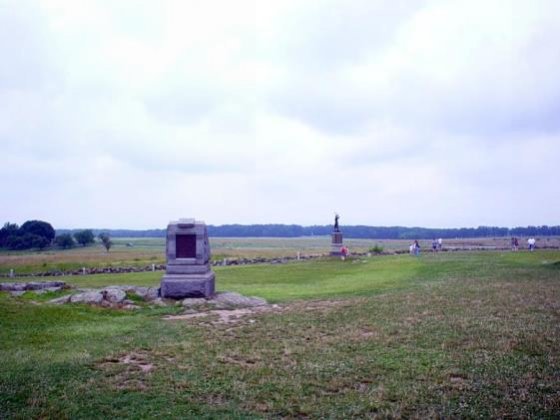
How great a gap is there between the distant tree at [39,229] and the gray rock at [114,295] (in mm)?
85572

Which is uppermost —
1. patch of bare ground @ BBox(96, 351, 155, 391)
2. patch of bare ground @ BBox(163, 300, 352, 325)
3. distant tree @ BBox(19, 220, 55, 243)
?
distant tree @ BBox(19, 220, 55, 243)

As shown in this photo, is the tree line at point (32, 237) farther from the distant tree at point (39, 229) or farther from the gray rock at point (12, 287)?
the gray rock at point (12, 287)

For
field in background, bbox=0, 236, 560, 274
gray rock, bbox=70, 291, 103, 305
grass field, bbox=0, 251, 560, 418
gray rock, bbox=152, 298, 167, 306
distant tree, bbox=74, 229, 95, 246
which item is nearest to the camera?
grass field, bbox=0, 251, 560, 418

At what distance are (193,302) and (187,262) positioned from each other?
2465 millimetres

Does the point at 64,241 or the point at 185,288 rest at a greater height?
the point at 64,241

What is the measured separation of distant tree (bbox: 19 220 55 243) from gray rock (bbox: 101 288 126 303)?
85.6 meters

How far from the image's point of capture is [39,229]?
9600cm

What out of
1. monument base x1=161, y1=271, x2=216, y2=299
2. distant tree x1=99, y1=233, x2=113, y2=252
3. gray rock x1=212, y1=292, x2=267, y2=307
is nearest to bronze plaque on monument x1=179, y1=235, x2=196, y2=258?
monument base x1=161, y1=271, x2=216, y2=299

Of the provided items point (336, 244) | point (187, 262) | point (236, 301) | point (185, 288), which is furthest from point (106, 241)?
point (236, 301)

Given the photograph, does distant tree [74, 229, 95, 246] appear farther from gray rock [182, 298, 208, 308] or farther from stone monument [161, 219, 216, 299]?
gray rock [182, 298, 208, 308]

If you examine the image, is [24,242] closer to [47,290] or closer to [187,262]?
[47,290]

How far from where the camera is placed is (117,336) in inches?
504

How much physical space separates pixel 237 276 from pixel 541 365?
83.1 ft

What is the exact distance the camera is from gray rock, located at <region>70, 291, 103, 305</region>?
59.8ft
